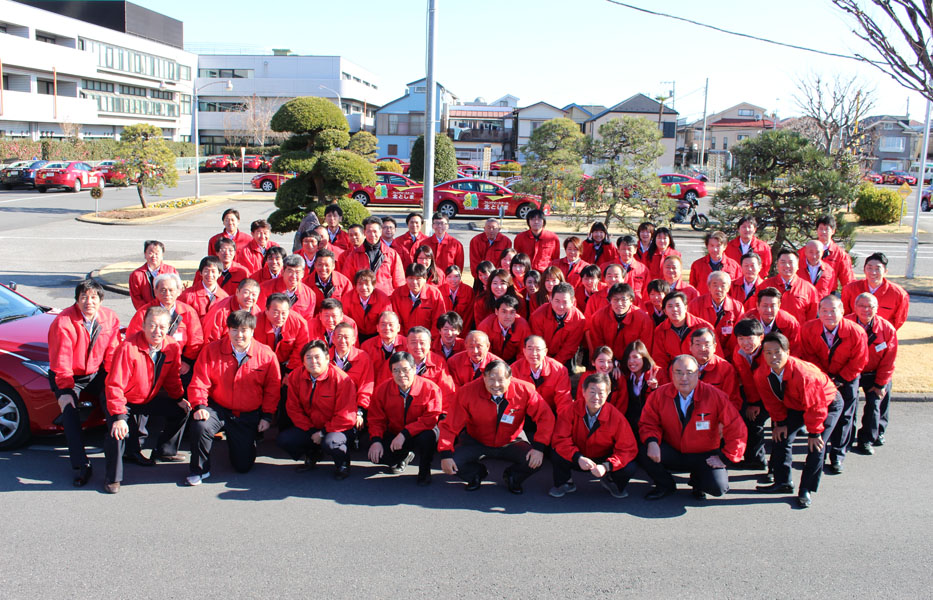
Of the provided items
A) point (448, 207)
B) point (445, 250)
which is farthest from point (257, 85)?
point (445, 250)

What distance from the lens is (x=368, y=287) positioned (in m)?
7.75

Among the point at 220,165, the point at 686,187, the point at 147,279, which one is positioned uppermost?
the point at 220,165

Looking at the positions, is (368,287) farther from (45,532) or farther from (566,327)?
(45,532)

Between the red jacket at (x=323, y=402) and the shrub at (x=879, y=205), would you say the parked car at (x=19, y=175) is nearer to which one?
the red jacket at (x=323, y=402)

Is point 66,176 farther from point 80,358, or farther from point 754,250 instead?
point 754,250

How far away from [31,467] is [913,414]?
8.59 m

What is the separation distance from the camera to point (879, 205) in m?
28.3

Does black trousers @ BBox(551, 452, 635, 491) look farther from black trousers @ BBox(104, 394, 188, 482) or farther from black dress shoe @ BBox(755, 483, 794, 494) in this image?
black trousers @ BBox(104, 394, 188, 482)

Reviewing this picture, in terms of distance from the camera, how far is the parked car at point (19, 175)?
1319 inches

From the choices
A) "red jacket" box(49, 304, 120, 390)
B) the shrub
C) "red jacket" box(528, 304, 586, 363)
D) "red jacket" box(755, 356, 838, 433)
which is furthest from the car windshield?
the shrub

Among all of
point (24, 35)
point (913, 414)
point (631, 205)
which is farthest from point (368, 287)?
point (24, 35)

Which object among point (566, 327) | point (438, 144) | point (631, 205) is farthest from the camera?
point (438, 144)

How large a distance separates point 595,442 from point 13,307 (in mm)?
5960

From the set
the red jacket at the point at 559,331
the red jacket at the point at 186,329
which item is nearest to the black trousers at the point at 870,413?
the red jacket at the point at 559,331
